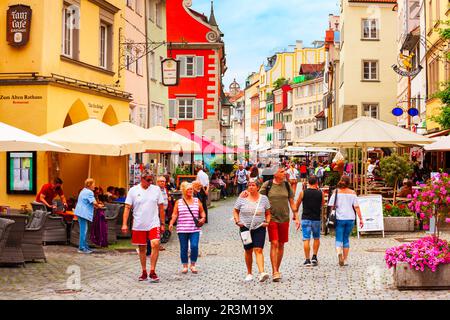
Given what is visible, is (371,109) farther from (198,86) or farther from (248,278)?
(248,278)

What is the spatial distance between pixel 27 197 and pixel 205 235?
16.2 ft

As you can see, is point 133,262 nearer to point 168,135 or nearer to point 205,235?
point 205,235

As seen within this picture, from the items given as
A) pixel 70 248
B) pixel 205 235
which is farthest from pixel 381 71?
pixel 70 248

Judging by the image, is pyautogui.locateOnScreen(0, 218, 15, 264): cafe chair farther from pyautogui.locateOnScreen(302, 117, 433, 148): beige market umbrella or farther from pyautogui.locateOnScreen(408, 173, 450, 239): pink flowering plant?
pyautogui.locateOnScreen(302, 117, 433, 148): beige market umbrella

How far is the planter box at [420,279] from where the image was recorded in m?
12.4

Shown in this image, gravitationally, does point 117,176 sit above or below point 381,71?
below

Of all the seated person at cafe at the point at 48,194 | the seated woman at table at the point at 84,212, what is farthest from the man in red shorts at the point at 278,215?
the seated person at cafe at the point at 48,194

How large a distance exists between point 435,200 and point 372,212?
8.47 metres

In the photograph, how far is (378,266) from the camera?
15406 millimetres

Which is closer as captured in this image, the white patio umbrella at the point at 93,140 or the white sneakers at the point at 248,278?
the white sneakers at the point at 248,278

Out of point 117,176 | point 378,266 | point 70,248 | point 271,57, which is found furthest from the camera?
point 271,57

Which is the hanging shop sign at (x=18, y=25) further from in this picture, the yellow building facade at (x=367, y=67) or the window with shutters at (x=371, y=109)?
the window with shutters at (x=371, y=109)

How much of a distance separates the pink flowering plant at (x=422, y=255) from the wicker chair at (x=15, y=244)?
265 inches

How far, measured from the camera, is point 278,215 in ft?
46.7
